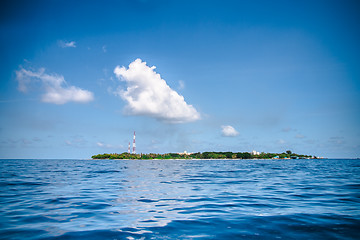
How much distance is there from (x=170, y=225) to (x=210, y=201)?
17.3ft

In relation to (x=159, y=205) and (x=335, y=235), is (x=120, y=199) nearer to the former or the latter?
(x=159, y=205)

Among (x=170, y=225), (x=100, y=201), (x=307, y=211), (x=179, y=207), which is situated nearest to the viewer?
(x=170, y=225)

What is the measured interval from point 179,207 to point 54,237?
19.0 ft

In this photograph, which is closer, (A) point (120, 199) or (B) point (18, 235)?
(B) point (18, 235)

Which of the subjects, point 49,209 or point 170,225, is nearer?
point 170,225

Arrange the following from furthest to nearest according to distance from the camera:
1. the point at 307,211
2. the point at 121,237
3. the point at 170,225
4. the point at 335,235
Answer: the point at 307,211
the point at 170,225
the point at 335,235
the point at 121,237

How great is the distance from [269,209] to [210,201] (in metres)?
3.34

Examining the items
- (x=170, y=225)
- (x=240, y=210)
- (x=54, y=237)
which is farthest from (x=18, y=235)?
(x=240, y=210)

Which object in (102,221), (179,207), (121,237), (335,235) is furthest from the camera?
(179,207)

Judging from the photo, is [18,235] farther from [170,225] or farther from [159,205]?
[159,205]

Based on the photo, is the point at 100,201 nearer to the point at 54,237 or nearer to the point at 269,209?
the point at 54,237

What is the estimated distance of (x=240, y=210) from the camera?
1056 centimetres

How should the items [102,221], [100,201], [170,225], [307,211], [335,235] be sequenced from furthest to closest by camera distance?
[100,201]
[307,211]
[102,221]
[170,225]
[335,235]

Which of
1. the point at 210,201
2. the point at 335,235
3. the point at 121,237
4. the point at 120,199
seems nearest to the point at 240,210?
the point at 210,201
